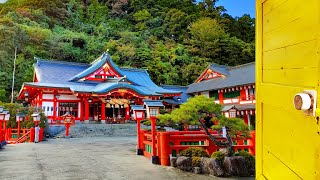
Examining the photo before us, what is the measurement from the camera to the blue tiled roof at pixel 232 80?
2303cm

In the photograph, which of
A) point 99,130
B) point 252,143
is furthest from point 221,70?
point 252,143

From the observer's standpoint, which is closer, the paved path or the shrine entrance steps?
the paved path

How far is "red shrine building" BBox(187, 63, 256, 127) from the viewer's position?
21.6 metres

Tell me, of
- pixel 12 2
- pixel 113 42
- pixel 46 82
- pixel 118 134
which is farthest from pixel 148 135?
pixel 12 2

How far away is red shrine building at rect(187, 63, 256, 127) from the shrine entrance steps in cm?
772

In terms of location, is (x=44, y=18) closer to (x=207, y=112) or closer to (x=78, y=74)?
(x=78, y=74)

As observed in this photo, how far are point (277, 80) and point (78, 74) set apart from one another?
27.9m

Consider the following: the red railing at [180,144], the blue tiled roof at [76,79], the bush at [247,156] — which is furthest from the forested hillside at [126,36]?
the bush at [247,156]

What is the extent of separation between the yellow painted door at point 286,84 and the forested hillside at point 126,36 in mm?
32267

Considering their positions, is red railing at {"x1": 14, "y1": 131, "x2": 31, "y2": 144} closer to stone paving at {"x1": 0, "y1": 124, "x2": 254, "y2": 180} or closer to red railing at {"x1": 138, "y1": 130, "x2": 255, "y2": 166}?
stone paving at {"x1": 0, "y1": 124, "x2": 254, "y2": 180}

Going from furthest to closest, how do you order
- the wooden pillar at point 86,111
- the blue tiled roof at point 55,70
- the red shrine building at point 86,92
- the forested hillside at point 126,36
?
the forested hillside at point 126,36, the blue tiled roof at point 55,70, the wooden pillar at point 86,111, the red shrine building at point 86,92

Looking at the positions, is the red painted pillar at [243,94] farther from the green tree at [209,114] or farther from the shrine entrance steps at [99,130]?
the green tree at [209,114]

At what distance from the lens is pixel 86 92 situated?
24.0 meters

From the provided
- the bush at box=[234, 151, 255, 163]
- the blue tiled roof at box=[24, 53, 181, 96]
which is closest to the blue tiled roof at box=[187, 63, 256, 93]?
the blue tiled roof at box=[24, 53, 181, 96]
